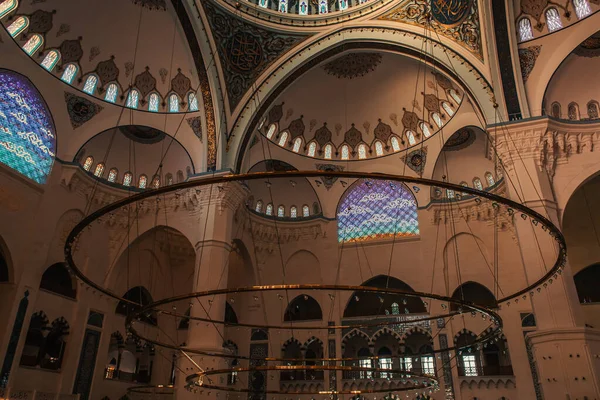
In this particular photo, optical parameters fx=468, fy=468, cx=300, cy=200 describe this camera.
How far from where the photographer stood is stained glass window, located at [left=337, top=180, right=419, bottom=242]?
14555 mm

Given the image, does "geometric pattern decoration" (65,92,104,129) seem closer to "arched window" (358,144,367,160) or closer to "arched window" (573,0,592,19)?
"arched window" (358,144,367,160)

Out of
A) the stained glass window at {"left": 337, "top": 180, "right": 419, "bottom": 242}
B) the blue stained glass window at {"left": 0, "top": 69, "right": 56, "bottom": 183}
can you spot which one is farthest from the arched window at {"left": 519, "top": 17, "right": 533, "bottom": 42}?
the blue stained glass window at {"left": 0, "top": 69, "right": 56, "bottom": 183}

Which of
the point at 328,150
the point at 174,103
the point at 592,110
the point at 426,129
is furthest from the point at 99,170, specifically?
the point at 592,110

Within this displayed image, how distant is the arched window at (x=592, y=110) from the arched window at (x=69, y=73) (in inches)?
480

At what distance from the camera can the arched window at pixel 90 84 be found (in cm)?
1204

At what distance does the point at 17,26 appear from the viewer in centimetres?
1032

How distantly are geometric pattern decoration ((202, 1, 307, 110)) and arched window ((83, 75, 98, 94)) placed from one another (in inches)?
131

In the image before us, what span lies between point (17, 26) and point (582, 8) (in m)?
12.3

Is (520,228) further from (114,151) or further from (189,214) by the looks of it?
(114,151)

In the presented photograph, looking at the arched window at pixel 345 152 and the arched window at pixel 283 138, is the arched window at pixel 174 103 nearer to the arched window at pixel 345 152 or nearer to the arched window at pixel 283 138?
the arched window at pixel 283 138

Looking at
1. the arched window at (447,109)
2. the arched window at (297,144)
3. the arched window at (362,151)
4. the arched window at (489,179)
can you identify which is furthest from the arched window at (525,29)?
the arched window at (297,144)

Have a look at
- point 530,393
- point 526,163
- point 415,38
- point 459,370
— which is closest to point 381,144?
point 415,38

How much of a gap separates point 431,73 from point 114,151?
29.9ft

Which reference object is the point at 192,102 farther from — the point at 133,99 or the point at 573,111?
the point at 573,111
